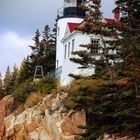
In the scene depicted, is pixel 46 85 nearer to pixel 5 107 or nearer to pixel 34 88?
pixel 34 88

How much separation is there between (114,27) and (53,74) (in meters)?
15.0

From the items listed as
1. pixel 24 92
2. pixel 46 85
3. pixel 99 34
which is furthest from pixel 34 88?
pixel 99 34

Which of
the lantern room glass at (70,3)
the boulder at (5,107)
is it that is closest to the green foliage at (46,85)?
the boulder at (5,107)

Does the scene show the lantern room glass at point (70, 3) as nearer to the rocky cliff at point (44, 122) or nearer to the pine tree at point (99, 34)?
the rocky cliff at point (44, 122)

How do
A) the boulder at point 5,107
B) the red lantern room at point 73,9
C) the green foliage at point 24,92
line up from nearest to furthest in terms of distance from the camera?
the boulder at point 5,107
the green foliage at point 24,92
the red lantern room at point 73,9

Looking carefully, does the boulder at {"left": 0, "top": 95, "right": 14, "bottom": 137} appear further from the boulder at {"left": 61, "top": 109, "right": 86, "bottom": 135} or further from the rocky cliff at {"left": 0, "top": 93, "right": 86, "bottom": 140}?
the boulder at {"left": 61, "top": 109, "right": 86, "bottom": 135}

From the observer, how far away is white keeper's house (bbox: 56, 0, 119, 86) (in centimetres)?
3934

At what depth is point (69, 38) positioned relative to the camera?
41438 mm

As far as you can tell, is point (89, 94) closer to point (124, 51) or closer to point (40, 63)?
point (124, 51)

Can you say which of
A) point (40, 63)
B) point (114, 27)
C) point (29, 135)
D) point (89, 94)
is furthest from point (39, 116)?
point (40, 63)

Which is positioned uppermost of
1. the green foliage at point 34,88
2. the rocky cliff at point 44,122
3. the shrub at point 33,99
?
the green foliage at point 34,88

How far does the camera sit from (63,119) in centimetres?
3222

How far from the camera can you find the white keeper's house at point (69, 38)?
129ft

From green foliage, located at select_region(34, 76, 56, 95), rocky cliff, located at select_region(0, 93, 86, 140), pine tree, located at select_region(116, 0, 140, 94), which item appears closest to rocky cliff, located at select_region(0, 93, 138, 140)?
rocky cliff, located at select_region(0, 93, 86, 140)
